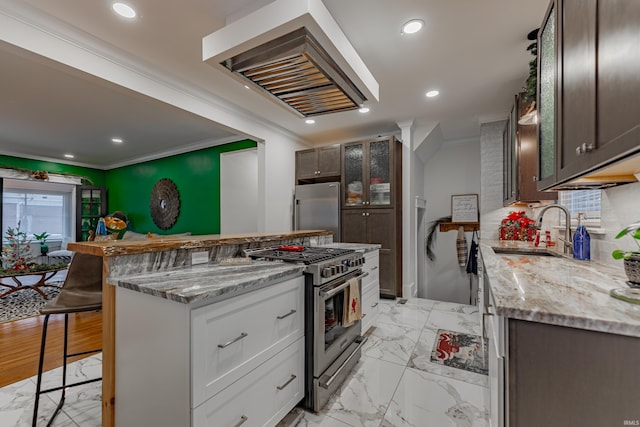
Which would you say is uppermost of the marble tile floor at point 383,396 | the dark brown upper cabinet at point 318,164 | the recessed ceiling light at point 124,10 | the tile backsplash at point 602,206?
the recessed ceiling light at point 124,10

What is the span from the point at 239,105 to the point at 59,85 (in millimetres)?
1968

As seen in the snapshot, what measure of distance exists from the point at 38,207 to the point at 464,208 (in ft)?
31.9

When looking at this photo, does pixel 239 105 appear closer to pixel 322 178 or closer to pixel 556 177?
pixel 322 178

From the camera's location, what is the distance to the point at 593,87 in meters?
0.92

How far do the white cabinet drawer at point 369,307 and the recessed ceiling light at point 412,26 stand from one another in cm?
225

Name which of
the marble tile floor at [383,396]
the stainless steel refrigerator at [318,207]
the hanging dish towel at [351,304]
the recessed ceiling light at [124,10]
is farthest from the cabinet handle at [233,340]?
the stainless steel refrigerator at [318,207]

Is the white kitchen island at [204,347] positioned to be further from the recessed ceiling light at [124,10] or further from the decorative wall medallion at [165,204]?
the decorative wall medallion at [165,204]

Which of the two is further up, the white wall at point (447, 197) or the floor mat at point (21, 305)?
the white wall at point (447, 197)

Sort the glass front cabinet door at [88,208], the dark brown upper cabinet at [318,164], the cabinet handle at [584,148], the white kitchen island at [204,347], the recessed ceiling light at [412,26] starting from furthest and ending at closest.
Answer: the glass front cabinet door at [88,208] < the dark brown upper cabinet at [318,164] < the recessed ceiling light at [412,26] < the white kitchen island at [204,347] < the cabinet handle at [584,148]

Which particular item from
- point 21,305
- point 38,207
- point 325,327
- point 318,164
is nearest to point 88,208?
point 38,207

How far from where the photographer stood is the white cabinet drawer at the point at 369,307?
255 centimetres

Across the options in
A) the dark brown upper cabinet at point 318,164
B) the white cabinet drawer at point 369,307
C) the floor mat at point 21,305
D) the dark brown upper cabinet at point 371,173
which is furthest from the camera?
the dark brown upper cabinet at point 318,164

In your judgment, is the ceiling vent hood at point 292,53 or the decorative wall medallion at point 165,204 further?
the decorative wall medallion at point 165,204

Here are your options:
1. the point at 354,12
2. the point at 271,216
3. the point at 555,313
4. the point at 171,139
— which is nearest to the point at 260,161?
the point at 271,216
